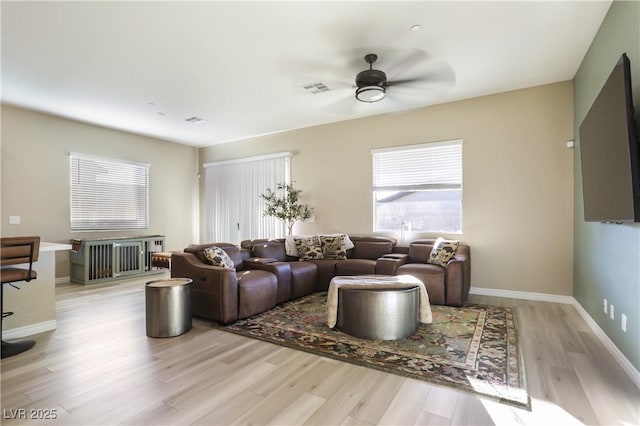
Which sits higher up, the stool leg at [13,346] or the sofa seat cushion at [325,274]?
the sofa seat cushion at [325,274]

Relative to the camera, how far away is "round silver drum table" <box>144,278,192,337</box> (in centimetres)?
322

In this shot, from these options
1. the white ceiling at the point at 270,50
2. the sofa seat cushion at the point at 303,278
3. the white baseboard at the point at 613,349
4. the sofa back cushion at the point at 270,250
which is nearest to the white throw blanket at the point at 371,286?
the sofa seat cushion at the point at 303,278

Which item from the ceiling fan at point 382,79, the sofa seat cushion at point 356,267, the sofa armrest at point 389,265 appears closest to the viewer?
the ceiling fan at point 382,79

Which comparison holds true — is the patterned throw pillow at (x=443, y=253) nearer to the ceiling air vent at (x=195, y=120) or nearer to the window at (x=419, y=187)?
the window at (x=419, y=187)

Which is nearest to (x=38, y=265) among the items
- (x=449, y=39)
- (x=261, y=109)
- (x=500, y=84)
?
(x=261, y=109)

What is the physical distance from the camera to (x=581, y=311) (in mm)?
3850

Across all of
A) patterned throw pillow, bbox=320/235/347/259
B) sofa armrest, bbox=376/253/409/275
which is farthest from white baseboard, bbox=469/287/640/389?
patterned throw pillow, bbox=320/235/347/259

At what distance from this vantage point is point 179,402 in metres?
2.08

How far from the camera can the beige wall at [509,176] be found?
4477 millimetres

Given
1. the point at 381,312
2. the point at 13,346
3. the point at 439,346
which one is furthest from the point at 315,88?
the point at 13,346

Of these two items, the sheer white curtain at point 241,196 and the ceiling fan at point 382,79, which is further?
the sheer white curtain at point 241,196

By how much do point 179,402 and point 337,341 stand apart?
4.74 feet

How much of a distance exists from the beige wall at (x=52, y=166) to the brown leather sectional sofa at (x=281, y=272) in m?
3.40

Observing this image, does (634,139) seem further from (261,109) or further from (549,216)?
(261,109)
